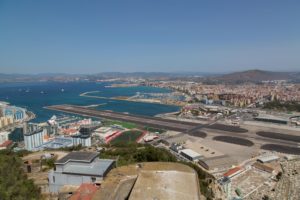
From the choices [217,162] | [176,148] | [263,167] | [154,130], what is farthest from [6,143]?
[263,167]

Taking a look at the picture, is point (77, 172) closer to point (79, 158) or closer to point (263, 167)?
point (79, 158)

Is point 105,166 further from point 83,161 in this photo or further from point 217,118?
point 217,118

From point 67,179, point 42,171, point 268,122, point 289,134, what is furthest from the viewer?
point 268,122

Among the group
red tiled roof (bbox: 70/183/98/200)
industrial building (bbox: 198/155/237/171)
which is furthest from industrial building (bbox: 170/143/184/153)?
red tiled roof (bbox: 70/183/98/200)

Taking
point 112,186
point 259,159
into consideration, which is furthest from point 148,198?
point 259,159

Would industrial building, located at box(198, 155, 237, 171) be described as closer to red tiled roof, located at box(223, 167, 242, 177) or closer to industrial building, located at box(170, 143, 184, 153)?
red tiled roof, located at box(223, 167, 242, 177)

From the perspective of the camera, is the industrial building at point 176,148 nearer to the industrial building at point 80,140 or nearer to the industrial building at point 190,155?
the industrial building at point 190,155
